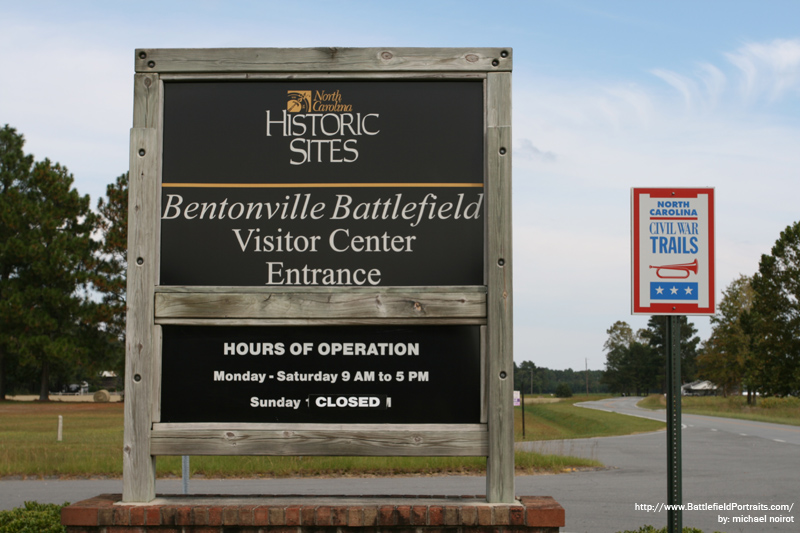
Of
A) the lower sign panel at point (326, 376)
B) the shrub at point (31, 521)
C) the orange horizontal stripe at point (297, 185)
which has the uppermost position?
the orange horizontal stripe at point (297, 185)

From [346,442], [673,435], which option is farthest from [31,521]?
[673,435]

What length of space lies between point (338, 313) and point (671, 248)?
88.6 inches

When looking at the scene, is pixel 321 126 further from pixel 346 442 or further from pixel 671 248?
pixel 671 248

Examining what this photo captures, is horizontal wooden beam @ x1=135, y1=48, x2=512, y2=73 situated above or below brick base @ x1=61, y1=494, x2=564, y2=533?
above

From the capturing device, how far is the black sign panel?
16.9 feet

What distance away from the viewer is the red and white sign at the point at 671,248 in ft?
17.1

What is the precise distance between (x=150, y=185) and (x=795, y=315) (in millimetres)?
64611

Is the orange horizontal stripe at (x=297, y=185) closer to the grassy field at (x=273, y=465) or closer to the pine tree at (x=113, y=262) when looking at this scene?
the grassy field at (x=273, y=465)

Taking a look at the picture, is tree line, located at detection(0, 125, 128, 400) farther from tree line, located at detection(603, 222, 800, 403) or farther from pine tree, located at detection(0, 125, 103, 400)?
tree line, located at detection(603, 222, 800, 403)

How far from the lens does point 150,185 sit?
5.20 meters

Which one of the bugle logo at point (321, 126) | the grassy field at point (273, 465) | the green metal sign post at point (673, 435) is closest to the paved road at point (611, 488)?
the grassy field at point (273, 465)

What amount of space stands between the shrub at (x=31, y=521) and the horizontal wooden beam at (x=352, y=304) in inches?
90.9

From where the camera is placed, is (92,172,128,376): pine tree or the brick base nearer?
the brick base

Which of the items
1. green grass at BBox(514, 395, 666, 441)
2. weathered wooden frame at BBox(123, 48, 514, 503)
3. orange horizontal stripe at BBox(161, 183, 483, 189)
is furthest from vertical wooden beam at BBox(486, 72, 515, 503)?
green grass at BBox(514, 395, 666, 441)
